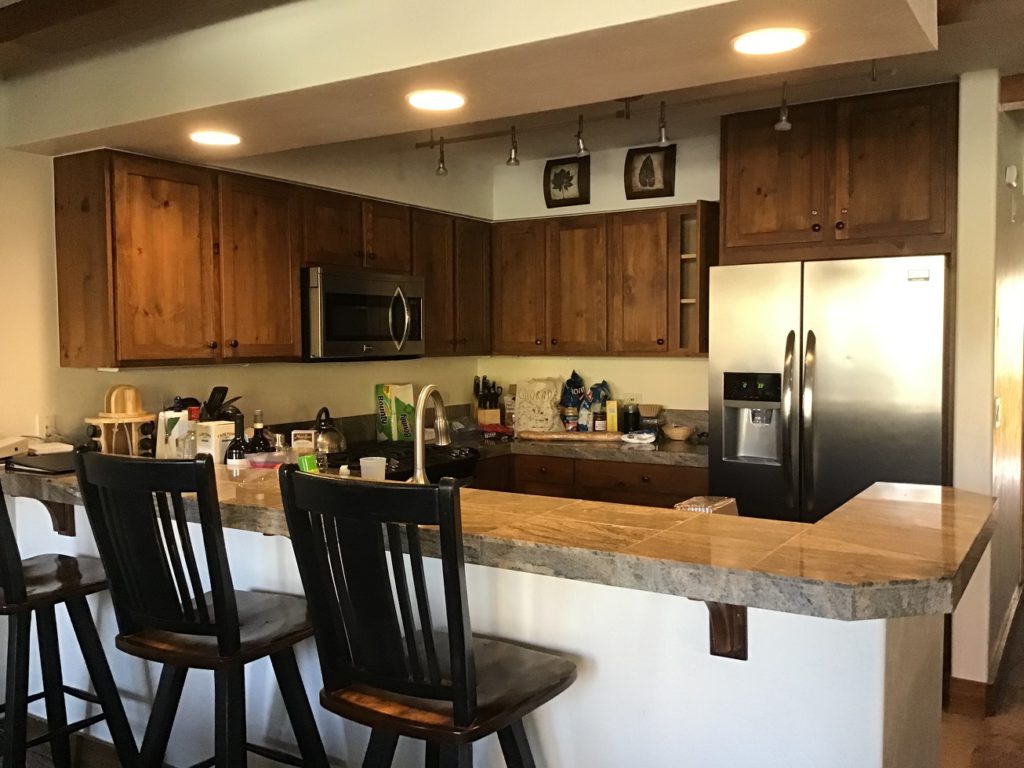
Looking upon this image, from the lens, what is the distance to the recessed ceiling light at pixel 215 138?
2873 millimetres

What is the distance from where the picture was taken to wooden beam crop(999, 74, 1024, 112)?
3.38 metres

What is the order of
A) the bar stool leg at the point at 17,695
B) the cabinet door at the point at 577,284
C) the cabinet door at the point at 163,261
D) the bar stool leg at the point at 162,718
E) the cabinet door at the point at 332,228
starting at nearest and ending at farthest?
the bar stool leg at the point at 162,718 < the bar stool leg at the point at 17,695 < the cabinet door at the point at 163,261 < the cabinet door at the point at 332,228 < the cabinet door at the point at 577,284

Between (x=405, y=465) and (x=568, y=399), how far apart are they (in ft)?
4.58

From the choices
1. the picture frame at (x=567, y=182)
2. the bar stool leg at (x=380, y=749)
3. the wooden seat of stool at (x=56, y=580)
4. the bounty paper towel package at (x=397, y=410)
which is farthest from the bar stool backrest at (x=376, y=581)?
the picture frame at (x=567, y=182)

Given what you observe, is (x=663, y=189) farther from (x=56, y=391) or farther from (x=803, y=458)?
(x=56, y=391)

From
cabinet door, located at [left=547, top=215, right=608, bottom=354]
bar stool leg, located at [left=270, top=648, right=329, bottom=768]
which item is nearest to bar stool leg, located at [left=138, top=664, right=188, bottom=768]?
bar stool leg, located at [left=270, top=648, right=329, bottom=768]

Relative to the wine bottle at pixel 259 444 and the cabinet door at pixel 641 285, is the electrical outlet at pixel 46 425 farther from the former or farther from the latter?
the cabinet door at pixel 641 285

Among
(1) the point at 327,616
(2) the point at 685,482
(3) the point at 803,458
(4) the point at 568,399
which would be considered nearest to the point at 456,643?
(1) the point at 327,616

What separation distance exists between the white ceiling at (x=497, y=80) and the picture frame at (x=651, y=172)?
1.22m

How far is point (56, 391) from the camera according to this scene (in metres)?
3.33

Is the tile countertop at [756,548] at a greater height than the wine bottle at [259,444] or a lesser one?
lesser

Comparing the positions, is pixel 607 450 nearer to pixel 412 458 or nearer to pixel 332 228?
pixel 412 458

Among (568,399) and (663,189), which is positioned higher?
(663,189)

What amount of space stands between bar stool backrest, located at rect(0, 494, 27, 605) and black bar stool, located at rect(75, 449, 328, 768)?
1.60ft
